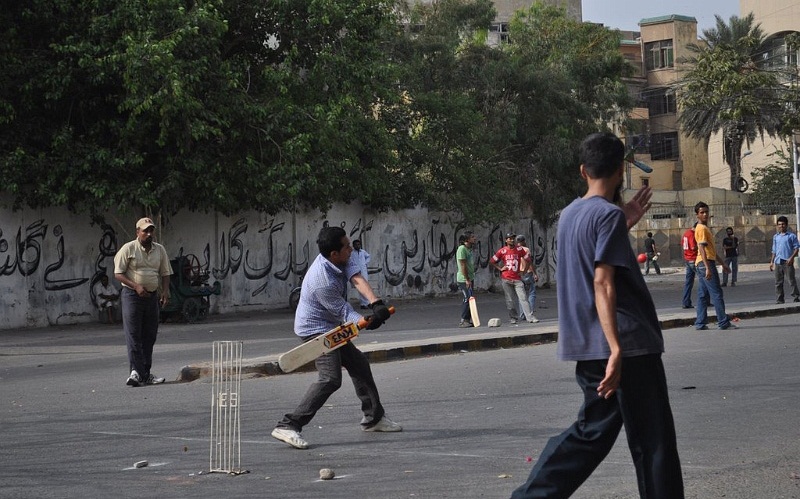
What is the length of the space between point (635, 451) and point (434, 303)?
2594 cm

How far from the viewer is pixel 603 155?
507cm

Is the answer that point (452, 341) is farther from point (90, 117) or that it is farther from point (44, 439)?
point (90, 117)

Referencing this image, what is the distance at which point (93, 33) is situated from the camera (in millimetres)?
22234

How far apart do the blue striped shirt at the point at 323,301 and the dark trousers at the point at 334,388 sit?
231mm

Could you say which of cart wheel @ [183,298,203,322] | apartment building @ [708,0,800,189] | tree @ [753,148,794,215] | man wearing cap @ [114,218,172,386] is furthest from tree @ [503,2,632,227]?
man wearing cap @ [114,218,172,386]

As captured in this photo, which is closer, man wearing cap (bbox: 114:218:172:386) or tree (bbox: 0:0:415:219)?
man wearing cap (bbox: 114:218:172:386)

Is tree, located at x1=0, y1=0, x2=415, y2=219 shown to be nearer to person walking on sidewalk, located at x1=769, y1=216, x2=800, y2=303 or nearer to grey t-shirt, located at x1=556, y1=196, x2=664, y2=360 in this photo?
person walking on sidewalk, located at x1=769, y1=216, x2=800, y2=303

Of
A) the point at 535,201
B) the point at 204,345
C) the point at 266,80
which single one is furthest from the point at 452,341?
the point at 535,201

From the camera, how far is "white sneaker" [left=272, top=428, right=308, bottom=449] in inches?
320

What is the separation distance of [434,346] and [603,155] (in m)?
11.2

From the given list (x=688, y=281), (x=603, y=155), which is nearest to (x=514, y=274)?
(x=688, y=281)

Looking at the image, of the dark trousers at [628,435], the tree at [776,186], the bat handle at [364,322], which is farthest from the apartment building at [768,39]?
the dark trousers at [628,435]

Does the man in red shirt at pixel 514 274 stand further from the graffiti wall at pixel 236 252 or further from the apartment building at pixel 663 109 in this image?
the apartment building at pixel 663 109

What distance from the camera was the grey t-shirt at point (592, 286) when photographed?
485 centimetres
